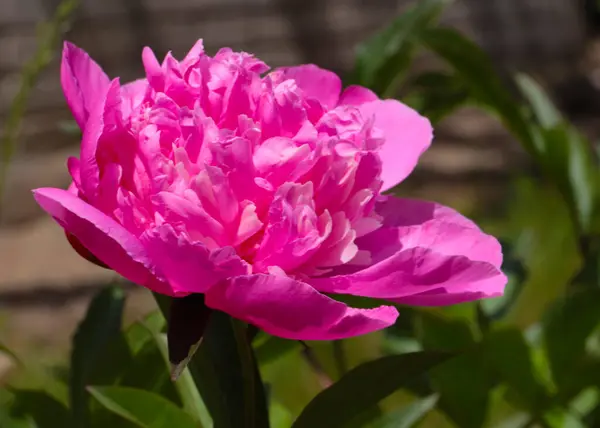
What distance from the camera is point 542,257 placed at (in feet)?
4.32

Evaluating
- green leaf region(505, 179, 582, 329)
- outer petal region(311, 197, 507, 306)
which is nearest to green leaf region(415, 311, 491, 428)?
outer petal region(311, 197, 507, 306)

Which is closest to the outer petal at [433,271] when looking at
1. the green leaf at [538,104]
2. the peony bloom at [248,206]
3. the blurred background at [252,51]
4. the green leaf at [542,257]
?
the peony bloom at [248,206]

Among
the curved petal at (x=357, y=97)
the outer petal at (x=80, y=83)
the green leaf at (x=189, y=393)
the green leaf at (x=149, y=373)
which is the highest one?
the outer petal at (x=80, y=83)

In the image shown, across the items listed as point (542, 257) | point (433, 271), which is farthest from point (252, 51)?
point (433, 271)

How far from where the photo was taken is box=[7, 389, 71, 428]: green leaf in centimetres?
50

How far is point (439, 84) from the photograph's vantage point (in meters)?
0.69

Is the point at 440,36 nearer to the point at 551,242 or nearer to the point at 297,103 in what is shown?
the point at 297,103

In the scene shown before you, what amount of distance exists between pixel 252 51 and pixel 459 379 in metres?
1.83

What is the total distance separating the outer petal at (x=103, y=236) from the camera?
1.00ft

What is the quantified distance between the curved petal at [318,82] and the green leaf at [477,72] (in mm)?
243

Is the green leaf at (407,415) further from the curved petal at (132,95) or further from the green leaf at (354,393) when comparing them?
the curved petal at (132,95)

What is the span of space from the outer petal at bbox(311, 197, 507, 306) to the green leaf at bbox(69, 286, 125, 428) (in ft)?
0.68

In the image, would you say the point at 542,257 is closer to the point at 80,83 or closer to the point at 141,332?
the point at 141,332

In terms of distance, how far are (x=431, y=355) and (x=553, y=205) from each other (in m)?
1.19
